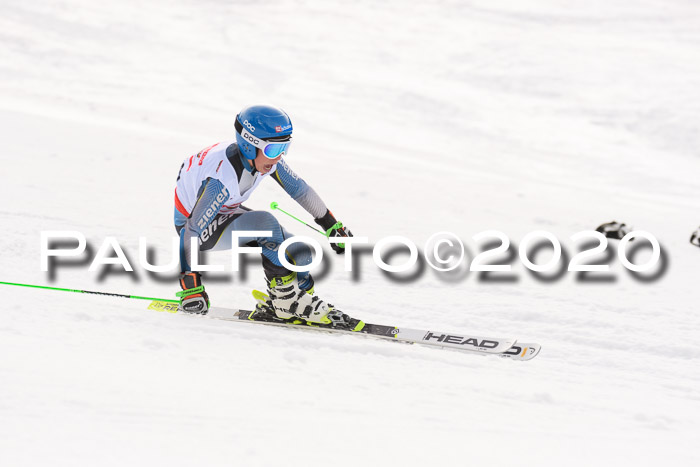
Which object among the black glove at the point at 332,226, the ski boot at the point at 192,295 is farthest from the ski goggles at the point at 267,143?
the ski boot at the point at 192,295

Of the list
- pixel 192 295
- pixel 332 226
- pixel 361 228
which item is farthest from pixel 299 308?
pixel 361 228

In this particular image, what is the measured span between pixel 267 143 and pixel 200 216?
1.79 feet

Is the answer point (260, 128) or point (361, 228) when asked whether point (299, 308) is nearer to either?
point (260, 128)

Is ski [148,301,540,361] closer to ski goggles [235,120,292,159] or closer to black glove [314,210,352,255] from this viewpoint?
black glove [314,210,352,255]

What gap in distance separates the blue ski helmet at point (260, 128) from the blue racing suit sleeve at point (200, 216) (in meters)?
0.30

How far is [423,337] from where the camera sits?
4.48 meters

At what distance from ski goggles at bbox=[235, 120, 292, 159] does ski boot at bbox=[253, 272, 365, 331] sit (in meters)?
0.75

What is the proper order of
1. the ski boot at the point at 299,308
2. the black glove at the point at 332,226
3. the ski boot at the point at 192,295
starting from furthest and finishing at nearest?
the black glove at the point at 332,226, the ski boot at the point at 299,308, the ski boot at the point at 192,295

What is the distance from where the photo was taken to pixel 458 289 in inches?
221

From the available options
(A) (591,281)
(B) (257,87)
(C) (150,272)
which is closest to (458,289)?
(A) (591,281)

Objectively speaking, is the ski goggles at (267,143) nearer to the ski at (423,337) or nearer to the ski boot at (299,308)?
the ski boot at (299,308)

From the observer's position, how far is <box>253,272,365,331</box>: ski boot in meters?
4.50

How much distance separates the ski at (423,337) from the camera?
4.36 meters

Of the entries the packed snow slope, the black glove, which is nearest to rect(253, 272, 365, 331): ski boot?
the packed snow slope
